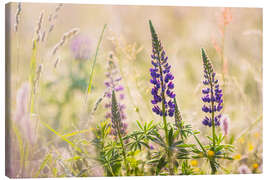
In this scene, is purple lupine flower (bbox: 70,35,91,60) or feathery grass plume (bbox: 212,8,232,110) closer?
purple lupine flower (bbox: 70,35,91,60)

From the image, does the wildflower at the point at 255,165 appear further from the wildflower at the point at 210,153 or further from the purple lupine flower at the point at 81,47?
the purple lupine flower at the point at 81,47

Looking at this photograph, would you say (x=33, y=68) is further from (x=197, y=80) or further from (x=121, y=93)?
(x=197, y=80)

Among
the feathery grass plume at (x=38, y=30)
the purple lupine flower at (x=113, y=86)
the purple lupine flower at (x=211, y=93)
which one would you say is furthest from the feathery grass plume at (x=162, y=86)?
the feathery grass plume at (x=38, y=30)

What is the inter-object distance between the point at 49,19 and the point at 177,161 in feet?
5.05

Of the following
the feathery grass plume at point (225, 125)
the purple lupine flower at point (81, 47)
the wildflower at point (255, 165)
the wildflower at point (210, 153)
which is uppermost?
the purple lupine flower at point (81, 47)

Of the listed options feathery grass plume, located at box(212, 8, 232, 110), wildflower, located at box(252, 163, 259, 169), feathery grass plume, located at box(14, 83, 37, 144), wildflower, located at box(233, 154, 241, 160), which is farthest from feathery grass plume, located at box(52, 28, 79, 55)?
wildflower, located at box(252, 163, 259, 169)

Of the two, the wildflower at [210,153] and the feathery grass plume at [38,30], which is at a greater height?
the feathery grass plume at [38,30]

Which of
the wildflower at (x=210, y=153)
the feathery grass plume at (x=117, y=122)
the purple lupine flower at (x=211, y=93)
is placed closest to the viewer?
the feathery grass plume at (x=117, y=122)

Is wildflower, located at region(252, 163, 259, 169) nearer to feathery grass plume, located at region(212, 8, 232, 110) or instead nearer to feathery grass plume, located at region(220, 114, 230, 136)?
feathery grass plume, located at region(220, 114, 230, 136)

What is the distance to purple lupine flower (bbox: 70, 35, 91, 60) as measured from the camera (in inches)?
140

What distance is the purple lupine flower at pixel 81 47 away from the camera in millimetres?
3561

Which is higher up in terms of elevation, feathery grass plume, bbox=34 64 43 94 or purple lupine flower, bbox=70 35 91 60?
purple lupine flower, bbox=70 35 91 60

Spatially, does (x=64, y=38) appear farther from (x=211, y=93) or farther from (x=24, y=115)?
(x=211, y=93)

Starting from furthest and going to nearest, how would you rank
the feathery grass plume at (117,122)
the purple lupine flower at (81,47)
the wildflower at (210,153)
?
the purple lupine flower at (81,47) < the wildflower at (210,153) < the feathery grass plume at (117,122)
